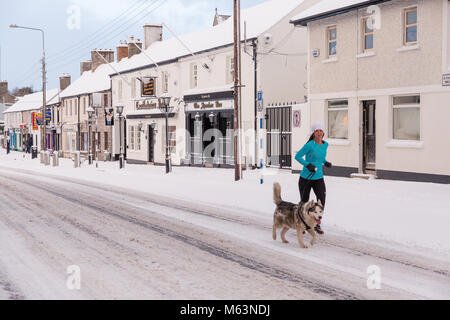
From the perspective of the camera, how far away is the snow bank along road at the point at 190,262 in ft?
19.4

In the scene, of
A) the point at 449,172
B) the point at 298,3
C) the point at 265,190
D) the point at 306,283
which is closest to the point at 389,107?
the point at 449,172

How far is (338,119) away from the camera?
2073 cm

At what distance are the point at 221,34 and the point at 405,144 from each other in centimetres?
1577

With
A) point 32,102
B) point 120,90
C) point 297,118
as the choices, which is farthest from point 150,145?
point 32,102

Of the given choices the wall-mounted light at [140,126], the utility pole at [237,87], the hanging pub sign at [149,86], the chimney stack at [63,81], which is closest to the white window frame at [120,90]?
the wall-mounted light at [140,126]

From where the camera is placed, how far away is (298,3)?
2620 centimetres

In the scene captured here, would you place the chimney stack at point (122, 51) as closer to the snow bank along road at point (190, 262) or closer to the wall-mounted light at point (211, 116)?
the wall-mounted light at point (211, 116)

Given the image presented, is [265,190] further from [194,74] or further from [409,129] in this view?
[194,74]

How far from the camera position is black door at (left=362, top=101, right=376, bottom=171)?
19.2m

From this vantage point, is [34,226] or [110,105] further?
[110,105]

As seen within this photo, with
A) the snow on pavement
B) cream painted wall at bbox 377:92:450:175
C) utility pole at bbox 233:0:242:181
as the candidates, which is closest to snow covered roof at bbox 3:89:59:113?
the snow on pavement

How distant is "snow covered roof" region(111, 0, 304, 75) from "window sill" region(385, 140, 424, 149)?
929 cm

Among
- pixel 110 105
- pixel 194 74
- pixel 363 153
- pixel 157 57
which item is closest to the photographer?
pixel 363 153

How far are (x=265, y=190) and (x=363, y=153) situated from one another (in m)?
4.41
